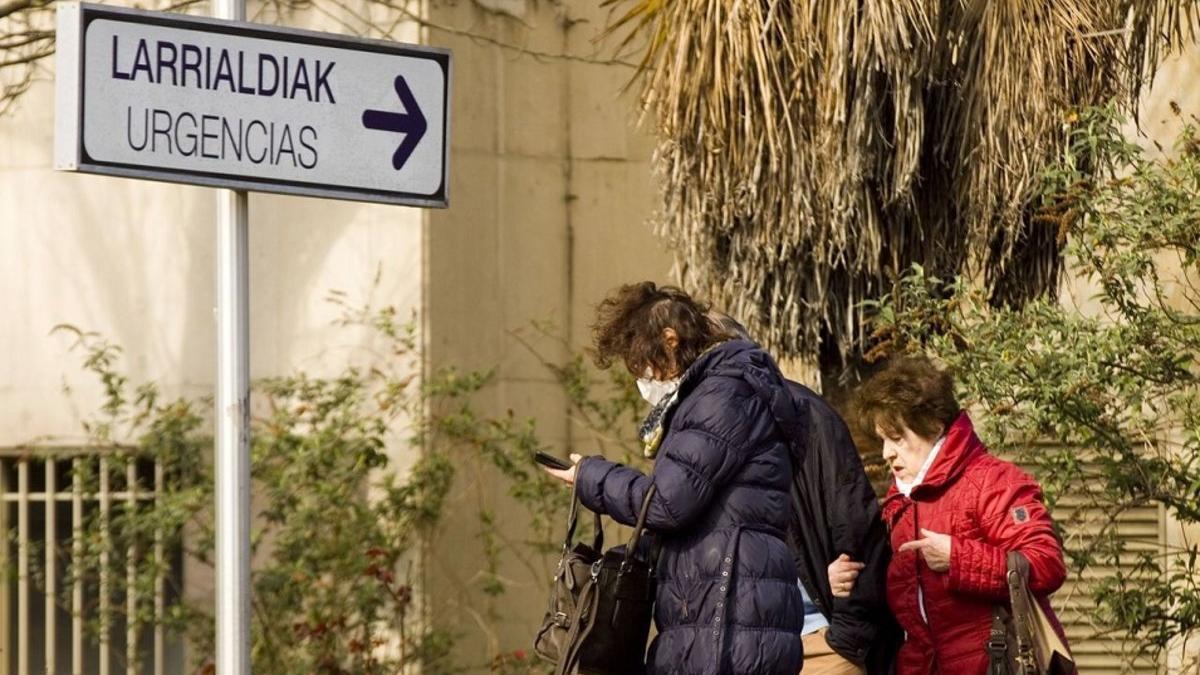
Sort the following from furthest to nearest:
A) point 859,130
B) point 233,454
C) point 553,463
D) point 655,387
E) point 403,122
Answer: point 859,130 < point 655,387 < point 553,463 < point 403,122 < point 233,454

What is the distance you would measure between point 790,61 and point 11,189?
14.1 feet

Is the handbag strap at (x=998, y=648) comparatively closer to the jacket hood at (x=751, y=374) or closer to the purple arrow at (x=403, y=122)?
the jacket hood at (x=751, y=374)

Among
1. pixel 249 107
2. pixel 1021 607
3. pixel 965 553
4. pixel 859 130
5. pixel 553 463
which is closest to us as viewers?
pixel 249 107

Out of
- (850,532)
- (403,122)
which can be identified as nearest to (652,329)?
(403,122)

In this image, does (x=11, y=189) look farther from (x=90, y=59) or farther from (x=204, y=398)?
(x=90, y=59)

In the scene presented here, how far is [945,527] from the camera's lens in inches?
242

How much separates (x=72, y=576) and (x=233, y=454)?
4655 millimetres

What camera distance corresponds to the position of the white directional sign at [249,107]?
15.7ft

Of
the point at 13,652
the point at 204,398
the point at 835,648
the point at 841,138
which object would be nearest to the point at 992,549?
the point at 835,648

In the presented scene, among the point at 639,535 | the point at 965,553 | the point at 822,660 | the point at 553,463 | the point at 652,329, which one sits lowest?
the point at 822,660

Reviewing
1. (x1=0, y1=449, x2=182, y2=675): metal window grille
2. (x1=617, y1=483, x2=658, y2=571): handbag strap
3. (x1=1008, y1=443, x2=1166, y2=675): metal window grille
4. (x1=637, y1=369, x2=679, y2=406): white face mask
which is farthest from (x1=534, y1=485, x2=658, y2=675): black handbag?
(x1=0, y1=449, x2=182, y2=675): metal window grille

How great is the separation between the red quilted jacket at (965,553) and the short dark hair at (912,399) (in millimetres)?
59

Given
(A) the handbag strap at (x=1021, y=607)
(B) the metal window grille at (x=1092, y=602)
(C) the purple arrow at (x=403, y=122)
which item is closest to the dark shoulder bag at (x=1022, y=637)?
(A) the handbag strap at (x=1021, y=607)

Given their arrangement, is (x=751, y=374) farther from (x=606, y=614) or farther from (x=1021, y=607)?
(x=1021, y=607)
